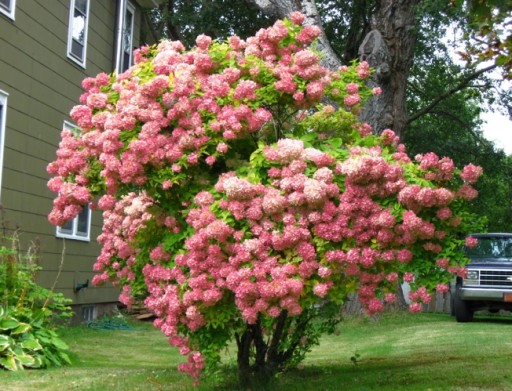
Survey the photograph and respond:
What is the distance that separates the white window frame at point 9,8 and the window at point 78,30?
2.40 m

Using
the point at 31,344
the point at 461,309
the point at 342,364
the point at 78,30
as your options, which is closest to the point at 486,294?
the point at 461,309

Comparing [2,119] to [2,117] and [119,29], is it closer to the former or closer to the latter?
[2,117]

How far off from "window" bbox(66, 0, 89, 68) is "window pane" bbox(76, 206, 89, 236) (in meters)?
2.94

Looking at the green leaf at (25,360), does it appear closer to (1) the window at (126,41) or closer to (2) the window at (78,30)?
(2) the window at (78,30)

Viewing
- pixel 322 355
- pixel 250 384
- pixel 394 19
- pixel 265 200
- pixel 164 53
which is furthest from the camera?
pixel 394 19

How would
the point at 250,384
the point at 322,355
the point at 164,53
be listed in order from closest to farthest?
the point at 164,53 → the point at 250,384 → the point at 322,355

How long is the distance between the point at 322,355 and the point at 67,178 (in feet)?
19.0

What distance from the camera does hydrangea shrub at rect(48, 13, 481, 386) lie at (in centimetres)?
572

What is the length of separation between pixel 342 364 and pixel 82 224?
24.3 ft

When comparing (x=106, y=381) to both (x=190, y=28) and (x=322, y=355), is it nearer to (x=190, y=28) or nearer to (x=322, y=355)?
(x=322, y=355)

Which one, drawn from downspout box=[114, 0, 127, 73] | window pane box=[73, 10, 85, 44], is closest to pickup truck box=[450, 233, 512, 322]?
downspout box=[114, 0, 127, 73]

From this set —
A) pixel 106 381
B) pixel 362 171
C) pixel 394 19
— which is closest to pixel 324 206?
pixel 362 171

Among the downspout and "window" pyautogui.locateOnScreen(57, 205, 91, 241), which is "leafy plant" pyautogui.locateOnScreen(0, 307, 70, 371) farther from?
the downspout

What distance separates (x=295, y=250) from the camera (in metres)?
5.73
